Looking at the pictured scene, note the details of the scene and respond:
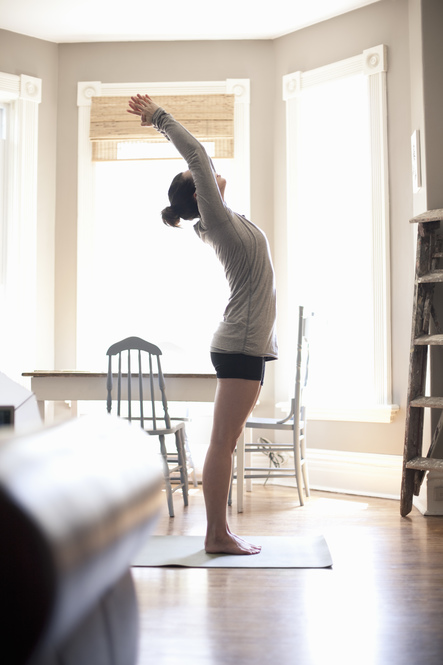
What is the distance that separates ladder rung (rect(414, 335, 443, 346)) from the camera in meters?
3.13

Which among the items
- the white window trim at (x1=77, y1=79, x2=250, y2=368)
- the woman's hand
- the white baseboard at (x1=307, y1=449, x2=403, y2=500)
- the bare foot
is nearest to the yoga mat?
the bare foot

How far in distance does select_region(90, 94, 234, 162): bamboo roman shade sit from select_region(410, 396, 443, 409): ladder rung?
2.22 meters

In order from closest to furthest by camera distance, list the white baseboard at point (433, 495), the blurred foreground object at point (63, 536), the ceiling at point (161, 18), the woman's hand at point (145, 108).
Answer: the blurred foreground object at point (63, 536), the woman's hand at point (145, 108), the white baseboard at point (433, 495), the ceiling at point (161, 18)

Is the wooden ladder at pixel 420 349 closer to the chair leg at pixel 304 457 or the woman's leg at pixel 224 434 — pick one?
the chair leg at pixel 304 457

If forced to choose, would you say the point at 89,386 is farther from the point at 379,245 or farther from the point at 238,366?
the point at 379,245

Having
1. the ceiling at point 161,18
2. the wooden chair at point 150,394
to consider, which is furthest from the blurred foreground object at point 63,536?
the ceiling at point 161,18

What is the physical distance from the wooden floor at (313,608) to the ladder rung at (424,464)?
0.29 m

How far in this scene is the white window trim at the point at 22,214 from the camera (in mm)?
4469

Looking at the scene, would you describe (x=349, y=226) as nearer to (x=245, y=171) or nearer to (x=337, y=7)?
(x=245, y=171)

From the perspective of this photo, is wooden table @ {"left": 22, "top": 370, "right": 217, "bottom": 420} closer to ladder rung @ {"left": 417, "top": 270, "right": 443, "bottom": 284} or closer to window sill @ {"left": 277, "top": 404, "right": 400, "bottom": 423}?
window sill @ {"left": 277, "top": 404, "right": 400, "bottom": 423}

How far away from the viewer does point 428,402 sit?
318cm

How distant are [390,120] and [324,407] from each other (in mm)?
1820

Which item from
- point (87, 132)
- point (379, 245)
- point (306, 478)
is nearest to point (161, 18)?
point (87, 132)

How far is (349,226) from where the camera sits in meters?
4.23
